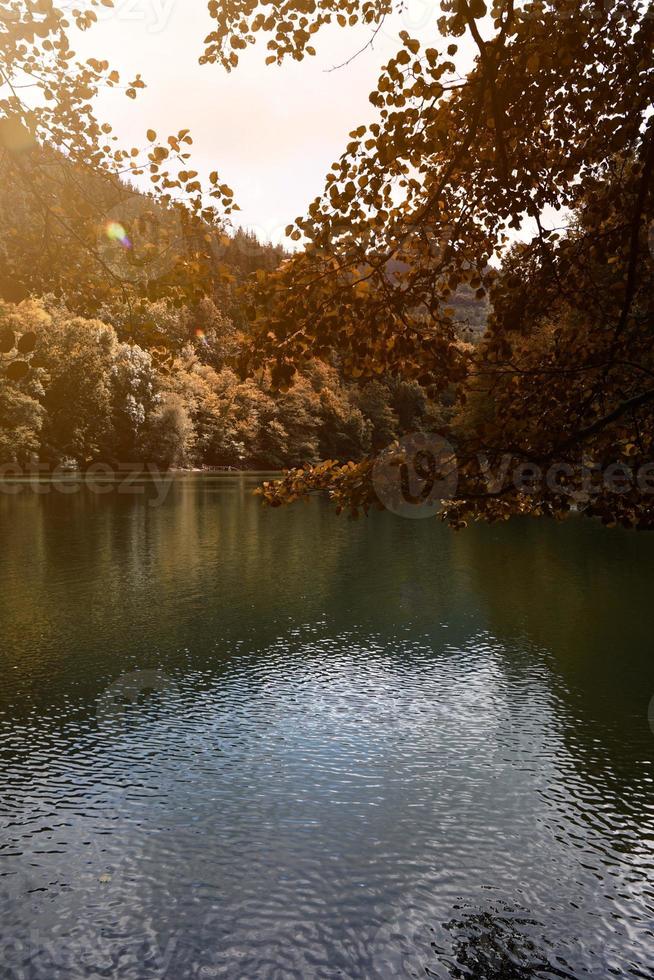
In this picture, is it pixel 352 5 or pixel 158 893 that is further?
pixel 158 893

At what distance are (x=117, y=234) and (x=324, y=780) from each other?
944cm

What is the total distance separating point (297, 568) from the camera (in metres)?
34.3

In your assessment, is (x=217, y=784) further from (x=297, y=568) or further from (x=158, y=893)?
(x=297, y=568)

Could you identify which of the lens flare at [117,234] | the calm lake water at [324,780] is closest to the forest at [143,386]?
the lens flare at [117,234]

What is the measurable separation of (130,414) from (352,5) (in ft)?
293

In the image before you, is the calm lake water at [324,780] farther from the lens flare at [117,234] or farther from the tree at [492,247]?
the lens flare at [117,234]

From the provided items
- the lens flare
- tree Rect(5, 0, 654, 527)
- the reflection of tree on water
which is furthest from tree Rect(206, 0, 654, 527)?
the reflection of tree on water

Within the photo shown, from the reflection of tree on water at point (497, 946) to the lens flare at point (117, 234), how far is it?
375 inches

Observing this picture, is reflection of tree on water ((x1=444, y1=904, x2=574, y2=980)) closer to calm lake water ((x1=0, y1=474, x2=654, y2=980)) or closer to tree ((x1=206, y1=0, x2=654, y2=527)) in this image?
calm lake water ((x1=0, y1=474, x2=654, y2=980))

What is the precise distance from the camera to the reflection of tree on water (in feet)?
30.4

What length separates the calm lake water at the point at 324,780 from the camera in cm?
990

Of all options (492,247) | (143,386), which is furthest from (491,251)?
(143,386)

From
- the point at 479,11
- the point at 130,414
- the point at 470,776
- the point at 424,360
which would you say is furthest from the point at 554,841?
the point at 130,414

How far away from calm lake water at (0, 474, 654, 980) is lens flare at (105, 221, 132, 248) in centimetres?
847
